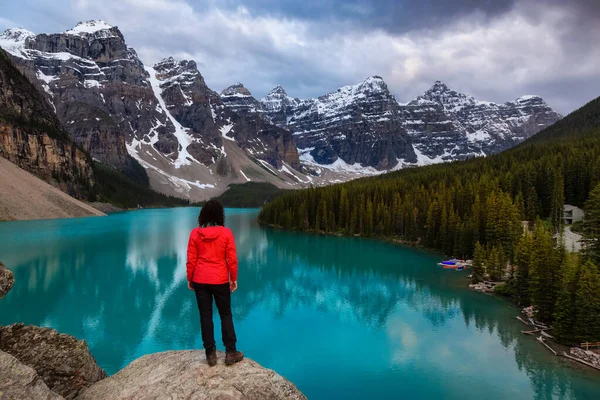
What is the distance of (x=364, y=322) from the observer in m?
26.7

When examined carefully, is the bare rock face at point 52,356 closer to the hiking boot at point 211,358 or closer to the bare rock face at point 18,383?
the bare rock face at point 18,383

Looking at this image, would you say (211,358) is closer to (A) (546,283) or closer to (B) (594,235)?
(A) (546,283)

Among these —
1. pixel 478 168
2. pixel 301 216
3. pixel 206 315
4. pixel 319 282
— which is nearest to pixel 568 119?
pixel 478 168

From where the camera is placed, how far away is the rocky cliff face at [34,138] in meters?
123

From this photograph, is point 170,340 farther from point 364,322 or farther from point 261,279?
point 261,279

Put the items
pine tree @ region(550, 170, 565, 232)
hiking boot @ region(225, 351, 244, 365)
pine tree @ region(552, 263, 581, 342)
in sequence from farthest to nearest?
1. pine tree @ region(550, 170, 565, 232)
2. pine tree @ region(552, 263, 581, 342)
3. hiking boot @ region(225, 351, 244, 365)

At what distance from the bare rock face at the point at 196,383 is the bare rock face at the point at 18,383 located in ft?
3.57

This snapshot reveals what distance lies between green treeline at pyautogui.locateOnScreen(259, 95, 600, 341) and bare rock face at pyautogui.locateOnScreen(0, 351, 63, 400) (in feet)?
78.5

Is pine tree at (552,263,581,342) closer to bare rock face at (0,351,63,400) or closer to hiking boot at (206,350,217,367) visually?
hiking boot at (206,350,217,367)

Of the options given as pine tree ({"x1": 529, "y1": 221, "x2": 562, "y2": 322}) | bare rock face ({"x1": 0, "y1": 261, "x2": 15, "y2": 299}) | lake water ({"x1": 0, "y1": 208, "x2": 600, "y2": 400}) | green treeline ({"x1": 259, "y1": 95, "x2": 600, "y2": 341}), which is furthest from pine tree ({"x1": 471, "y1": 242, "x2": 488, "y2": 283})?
bare rock face ({"x1": 0, "y1": 261, "x2": 15, "y2": 299})

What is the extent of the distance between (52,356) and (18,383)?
2431 millimetres

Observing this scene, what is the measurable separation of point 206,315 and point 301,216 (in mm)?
86723

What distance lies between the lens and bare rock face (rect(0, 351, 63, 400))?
5516 millimetres

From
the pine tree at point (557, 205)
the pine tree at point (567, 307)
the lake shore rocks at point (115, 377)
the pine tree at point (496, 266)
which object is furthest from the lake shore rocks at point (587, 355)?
the pine tree at point (557, 205)
